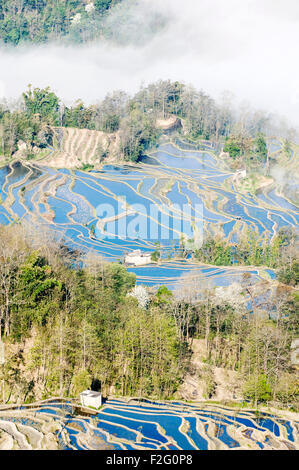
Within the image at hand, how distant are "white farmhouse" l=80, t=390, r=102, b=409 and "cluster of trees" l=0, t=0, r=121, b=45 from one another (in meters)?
59.3

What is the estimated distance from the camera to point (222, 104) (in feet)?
156

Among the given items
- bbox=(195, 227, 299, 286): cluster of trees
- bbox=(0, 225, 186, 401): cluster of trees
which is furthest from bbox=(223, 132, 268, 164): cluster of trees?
bbox=(0, 225, 186, 401): cluster of trees

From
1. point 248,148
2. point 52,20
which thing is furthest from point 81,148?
point 52,20

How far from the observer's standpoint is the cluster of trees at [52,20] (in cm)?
6644

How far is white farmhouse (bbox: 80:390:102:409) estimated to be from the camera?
43.2ft

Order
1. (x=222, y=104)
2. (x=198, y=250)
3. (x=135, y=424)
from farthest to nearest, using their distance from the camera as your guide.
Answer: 1. (x=222, y=104)
2. (x=198, y=250)
3. (x=135, y=424)

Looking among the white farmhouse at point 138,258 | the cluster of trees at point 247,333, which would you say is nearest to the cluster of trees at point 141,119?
the white farmhouse at point 138,258

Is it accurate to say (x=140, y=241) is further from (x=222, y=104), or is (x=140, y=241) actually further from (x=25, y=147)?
(x=222, y=104)

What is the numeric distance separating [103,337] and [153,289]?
4.85 metres

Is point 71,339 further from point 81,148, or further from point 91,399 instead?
point 81,148

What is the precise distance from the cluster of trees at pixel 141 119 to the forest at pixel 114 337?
23.7m

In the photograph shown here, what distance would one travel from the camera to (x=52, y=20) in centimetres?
6769

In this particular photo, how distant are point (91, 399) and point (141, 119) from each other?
104 feet
